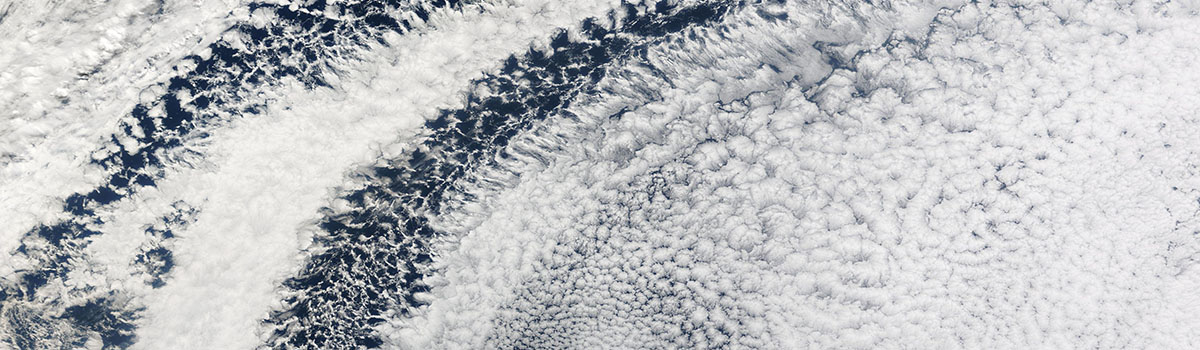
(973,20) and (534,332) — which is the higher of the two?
(973,20)

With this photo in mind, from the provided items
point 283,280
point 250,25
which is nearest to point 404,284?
point 283,280

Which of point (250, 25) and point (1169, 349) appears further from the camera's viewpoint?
point (250, 25)

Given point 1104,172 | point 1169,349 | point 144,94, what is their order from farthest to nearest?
point 144,94 < point 1104,172 < point 1169,349

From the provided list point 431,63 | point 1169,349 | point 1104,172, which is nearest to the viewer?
point 1169,349

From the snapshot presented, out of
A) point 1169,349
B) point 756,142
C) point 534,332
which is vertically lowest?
point 534,332

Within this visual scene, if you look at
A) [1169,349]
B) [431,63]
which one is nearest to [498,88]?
[431,63]

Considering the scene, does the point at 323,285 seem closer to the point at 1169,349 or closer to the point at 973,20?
the point at 973,20

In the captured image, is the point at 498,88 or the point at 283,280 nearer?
the point at 283,280

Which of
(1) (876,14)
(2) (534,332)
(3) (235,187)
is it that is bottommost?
(2) (534,332)

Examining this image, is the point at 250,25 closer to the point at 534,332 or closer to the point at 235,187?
the point at 235,187
